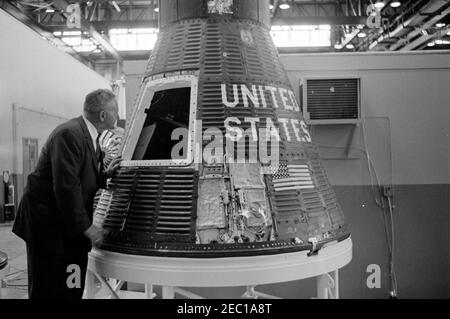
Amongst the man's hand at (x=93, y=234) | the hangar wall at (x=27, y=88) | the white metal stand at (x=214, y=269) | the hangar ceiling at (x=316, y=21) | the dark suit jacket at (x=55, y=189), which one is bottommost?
the white metal stand at (x=214, y=269)

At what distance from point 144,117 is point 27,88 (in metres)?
6.34

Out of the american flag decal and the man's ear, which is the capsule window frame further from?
the american flag decal

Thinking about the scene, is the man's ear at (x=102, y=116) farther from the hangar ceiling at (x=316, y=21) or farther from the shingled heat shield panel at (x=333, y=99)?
the hangar ceiling at (x=316, y=21)

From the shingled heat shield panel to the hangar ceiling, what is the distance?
3298 mm

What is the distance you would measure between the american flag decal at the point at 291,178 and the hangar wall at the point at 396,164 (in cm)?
168

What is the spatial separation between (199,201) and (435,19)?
349 inches

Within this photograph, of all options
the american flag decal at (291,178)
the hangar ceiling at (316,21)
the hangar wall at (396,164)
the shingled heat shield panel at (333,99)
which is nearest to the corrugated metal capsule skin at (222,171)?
the american flag decal at (291,178)

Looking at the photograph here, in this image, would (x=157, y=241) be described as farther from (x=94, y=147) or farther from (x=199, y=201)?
(x=94, y=147)

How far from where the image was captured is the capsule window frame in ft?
6.66

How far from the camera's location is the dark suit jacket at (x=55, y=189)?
1.92 m

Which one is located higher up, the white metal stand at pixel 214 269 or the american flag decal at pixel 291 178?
the american flag decal at pixel 291 178

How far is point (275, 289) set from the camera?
3771 mm

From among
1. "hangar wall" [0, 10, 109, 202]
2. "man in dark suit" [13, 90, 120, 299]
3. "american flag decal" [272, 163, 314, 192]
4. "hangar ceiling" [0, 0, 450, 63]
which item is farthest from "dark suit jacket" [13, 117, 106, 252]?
"hangar wall" [0, 10, 109, 202]
